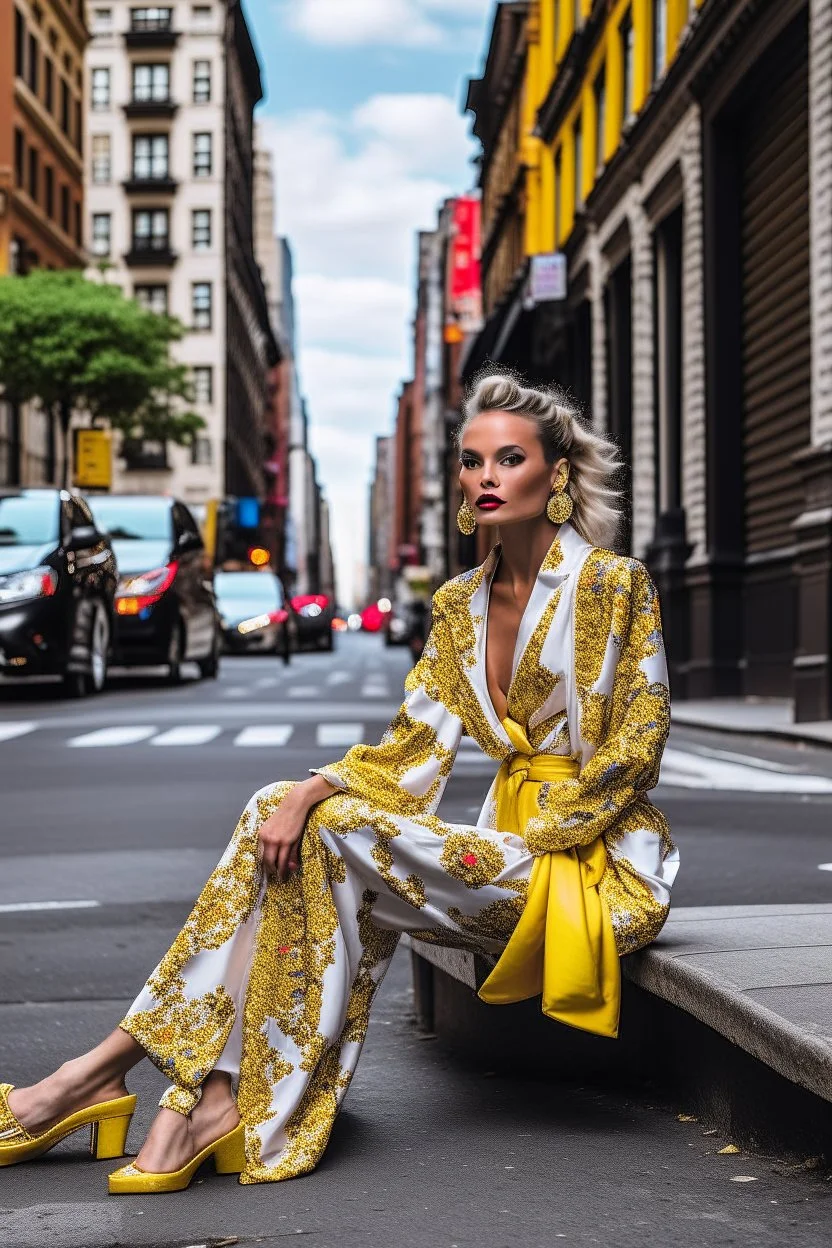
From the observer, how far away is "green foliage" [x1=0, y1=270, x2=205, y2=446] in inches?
1813

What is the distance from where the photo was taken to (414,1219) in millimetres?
3008

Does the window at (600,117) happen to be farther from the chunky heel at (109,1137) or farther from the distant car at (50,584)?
the chunky heel at (109,1137)

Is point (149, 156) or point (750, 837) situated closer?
point (750, 837)

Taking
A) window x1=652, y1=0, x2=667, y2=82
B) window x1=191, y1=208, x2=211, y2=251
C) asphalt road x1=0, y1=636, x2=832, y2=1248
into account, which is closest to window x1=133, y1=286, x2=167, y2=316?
Result: window x1=191, y1=208, x2=211, y2=251

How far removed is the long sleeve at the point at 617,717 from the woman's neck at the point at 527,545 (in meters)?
0.17

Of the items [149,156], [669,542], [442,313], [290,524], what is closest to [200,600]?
[669,542]

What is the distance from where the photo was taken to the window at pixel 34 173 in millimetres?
50781

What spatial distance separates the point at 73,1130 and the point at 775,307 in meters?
18.2

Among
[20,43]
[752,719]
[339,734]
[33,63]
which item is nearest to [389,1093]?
[339,734]

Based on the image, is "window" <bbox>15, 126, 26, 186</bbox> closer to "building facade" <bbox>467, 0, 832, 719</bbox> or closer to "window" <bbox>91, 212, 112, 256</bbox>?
"building facade" <bbox>467, 0, 832, 719</bbox>

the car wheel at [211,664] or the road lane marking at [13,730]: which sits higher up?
the car wheel at [211,664]

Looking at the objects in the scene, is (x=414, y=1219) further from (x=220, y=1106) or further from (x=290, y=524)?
(x=290, y=524)


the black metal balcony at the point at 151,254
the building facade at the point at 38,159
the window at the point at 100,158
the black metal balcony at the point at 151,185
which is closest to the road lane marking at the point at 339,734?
the building facade at the point at 38,159

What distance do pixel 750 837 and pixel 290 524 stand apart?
143911 millimetres
